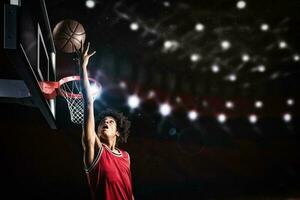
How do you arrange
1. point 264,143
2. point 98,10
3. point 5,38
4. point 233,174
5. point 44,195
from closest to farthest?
point 5,38
point 44,195
point 98,10
point 233,174
point 264,143

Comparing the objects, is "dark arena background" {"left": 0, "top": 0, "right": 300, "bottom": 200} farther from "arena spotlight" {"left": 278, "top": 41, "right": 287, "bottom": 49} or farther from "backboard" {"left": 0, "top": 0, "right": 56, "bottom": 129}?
"backboard" {"left": 0, "top": 0, "right": 56, "bottom": 129}

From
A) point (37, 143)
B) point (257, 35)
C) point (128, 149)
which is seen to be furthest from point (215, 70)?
point (37, 143)

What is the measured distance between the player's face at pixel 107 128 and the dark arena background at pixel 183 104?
782 millimetres

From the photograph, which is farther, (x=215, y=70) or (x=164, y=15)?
(x=215, y=70)

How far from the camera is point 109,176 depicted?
3.22 metres

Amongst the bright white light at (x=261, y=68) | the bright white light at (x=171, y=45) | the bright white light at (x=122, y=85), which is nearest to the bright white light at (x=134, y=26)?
the bright white light at (x=171, y=45)

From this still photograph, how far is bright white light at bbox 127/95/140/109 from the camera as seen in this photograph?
479 centimetres

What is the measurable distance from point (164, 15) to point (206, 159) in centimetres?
189

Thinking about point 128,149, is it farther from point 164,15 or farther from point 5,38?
point 5,38

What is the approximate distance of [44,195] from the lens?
4160mm

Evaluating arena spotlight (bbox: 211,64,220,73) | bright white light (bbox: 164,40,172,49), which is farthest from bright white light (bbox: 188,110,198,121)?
bright white light (bbox: 164,40,172,49)

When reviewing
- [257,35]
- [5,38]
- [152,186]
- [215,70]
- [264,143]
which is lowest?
[152,186]

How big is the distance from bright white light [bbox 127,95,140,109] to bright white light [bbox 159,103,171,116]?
36 centimetres

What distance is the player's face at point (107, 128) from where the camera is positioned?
11.4 ft
